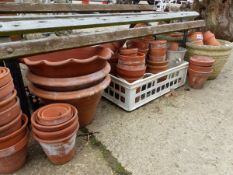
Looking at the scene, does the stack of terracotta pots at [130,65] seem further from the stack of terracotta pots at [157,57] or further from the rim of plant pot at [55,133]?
the rim of plant pot at [55,133]

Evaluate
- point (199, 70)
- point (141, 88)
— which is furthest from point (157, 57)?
point (199, 70)

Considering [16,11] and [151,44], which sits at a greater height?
[16,11]

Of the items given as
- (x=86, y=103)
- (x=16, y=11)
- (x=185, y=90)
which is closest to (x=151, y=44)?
(x=185, y=90)

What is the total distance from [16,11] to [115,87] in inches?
44.8

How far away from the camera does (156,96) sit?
193 cm

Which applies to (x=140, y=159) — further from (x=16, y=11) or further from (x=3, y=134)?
(x=16, y=11)

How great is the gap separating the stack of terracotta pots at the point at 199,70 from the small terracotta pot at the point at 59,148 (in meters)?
1.45

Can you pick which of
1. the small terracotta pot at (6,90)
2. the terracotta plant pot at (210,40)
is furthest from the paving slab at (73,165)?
the terracotta plant pot at (210,40)

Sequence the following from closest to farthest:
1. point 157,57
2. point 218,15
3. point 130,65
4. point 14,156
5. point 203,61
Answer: point 14,156 < point 130,65 < point 157,57 < point 203,61 < point 218,15

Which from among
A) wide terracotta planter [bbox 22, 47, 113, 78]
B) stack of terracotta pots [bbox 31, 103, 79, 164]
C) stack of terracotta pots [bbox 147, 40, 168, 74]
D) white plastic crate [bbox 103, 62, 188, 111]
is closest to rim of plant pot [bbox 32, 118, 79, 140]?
stack of terracotta pots [bbox 31, 103, 79, 164]

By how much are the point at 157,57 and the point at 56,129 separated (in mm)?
1208

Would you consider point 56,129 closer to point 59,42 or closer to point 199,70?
point 59,42

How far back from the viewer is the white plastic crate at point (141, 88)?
5.49 ft

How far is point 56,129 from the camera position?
1.05 m
